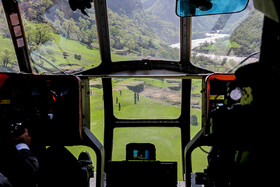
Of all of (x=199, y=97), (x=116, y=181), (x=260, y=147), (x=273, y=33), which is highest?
(x=273, y=33)

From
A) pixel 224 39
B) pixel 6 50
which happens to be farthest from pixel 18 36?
pixel 224 39

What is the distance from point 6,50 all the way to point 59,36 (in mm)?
776

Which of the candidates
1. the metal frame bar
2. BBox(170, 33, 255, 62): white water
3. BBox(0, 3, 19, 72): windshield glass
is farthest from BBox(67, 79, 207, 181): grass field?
BBox(0, 3, 19, 72): windshield glass

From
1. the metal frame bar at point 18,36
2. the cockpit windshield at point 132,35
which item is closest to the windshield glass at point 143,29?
the cockpit windshield at point 132,35

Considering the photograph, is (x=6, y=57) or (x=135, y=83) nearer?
(x=6, y=57)

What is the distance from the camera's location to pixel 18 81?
2.68 m

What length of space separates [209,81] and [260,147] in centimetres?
166

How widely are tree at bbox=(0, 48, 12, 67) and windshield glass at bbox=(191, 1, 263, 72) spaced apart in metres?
2.65

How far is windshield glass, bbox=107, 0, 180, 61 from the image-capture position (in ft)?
10.4

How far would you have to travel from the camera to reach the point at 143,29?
3355mm

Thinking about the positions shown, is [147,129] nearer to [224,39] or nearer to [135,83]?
[135,83]

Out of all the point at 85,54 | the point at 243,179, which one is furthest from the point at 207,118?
the point at 85,54

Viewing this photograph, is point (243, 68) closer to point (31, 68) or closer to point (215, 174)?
point (215, 174)

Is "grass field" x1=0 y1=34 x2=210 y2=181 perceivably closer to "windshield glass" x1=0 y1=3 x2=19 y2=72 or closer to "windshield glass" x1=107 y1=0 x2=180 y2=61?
"windshield glass" x1=107 y1=0 x2=180 y2=61
